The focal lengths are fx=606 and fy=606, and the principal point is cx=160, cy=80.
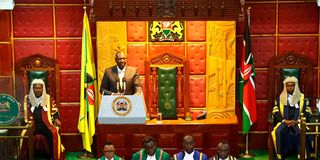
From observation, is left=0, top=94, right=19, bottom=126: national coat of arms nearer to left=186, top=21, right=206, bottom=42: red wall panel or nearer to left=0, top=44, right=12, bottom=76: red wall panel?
left=0, top=44, right=12, bottom=76: red wall panel

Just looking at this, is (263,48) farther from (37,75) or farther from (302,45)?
(37,75)

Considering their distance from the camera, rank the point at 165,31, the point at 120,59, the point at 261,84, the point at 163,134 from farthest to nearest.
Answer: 1. the point at 261,84
2. the point at 165,31
3. the point at 163,134
4. the point at 120,59

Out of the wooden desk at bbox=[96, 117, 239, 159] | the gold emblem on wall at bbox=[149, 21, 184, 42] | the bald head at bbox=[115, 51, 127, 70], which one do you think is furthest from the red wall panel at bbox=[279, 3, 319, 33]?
the bald head at bbox=[115, 51, 127, 70]

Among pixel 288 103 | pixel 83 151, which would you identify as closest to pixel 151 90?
pixel 83 151

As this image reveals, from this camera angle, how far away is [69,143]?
442 inches

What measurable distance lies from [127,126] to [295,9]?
3688 millimetres

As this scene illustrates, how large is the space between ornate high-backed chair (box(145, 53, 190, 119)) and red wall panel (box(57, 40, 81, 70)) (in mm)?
1308

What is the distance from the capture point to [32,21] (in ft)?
35.7

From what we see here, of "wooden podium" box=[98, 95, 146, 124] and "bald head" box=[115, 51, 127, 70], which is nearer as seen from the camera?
"wooden podium" box=[98, 95, 146, 124]

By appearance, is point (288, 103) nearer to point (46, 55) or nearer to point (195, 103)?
point (195, 103)

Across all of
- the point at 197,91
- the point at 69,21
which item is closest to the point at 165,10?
the point at 197,91

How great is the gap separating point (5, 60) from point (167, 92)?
114 inches

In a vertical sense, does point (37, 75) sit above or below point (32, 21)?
below

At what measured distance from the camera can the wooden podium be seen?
856cm
